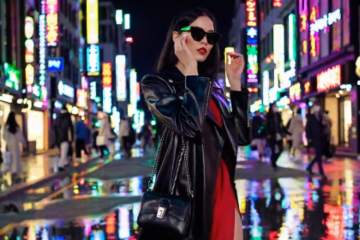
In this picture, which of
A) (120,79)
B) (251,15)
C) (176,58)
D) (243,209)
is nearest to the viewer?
(176,58)

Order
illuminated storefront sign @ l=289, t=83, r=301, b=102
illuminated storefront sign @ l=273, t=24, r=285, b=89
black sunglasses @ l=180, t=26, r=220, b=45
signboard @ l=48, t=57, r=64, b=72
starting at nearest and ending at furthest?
black sunglasses @ l=180, t=26, r=220, b=45 → illuminated storefront sign @ l=289, t=83, r=301, b=102 → signboard @ l=48, t=57, r=64, b=72 → illuminated storefront sign @ l=273, t=24, r=285, b=89

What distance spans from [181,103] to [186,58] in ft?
0.69

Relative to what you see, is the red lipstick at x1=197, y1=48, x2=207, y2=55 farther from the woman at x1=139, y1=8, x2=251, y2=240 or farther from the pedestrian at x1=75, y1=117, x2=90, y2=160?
the pedestrian at x1=75, y1=117, x2=90, y2=160

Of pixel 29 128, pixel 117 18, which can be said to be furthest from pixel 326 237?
pixel 117 18

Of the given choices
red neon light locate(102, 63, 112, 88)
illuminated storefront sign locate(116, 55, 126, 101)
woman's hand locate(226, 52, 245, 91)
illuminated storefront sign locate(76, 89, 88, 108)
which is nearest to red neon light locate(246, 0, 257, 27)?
illuminated storefront sign locate(76, 89, 88, 108)

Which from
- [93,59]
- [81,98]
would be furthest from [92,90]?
[81,98]

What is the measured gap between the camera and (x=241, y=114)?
3.12 meters

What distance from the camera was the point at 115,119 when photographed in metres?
105

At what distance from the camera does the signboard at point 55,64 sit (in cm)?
4294

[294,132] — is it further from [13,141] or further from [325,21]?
[13,141]

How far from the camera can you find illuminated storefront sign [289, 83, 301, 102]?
41.3 meters

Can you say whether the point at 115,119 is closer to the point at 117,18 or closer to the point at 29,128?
the point at 117,18

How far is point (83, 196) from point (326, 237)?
5907 mm

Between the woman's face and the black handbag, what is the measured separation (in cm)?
45
